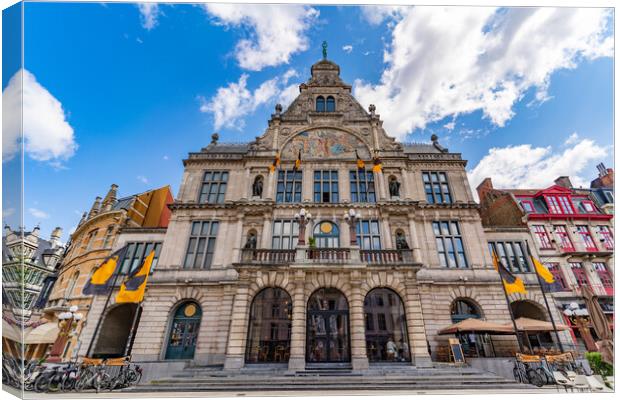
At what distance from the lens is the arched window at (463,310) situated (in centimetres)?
1852

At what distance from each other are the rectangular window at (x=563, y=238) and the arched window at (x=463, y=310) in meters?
10.9

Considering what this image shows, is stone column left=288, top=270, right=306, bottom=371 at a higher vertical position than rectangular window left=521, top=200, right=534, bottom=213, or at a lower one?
lower

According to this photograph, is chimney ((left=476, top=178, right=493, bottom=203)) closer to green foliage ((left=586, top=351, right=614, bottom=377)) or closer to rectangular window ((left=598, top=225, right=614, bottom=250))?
rectangular window ((left=598, top=225, right=614, bottom=250))

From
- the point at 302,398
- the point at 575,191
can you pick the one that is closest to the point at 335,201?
the point at 302,398

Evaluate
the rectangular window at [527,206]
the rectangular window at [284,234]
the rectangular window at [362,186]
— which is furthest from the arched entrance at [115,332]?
the rectangular window at [527,206]

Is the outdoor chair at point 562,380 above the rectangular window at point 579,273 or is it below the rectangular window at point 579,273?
below

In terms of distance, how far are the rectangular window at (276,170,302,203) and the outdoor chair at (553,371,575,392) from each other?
55.3 feet

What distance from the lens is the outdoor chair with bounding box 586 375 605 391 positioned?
1044 cm

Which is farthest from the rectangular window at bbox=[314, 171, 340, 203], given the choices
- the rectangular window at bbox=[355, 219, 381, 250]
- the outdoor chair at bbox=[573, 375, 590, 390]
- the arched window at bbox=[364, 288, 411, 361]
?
the outdoor chair at bbox=[573, 375, 590, 390]

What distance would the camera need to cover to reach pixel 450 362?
1571cm

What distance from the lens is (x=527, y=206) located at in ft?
81.8

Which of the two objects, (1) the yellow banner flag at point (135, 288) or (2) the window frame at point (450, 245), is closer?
(1) the yellow banner flag at point (135, 288)

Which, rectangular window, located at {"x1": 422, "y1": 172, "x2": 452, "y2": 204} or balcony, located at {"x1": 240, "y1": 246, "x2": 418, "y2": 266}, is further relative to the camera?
rectangular window, located at {"x1": 422, "y1": 172, "x2": 452, "y2": 204}

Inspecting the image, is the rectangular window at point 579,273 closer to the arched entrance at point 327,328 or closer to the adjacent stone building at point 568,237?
the adjacent stone building at point 568,237
